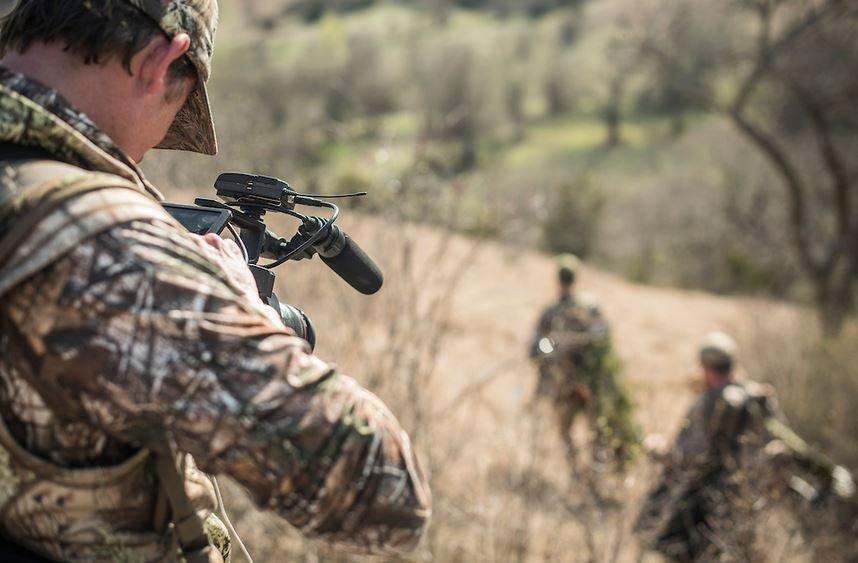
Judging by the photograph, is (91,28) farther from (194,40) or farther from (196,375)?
(196,375)

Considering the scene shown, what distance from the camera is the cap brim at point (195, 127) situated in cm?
143

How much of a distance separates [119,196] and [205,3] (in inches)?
15.0

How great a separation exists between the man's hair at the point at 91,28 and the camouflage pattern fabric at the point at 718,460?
139 inches

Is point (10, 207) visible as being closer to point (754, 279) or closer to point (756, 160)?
point (754, 279)


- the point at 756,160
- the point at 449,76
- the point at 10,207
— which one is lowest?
the point at 10,207

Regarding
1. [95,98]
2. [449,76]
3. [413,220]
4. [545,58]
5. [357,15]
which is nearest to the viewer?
[95,98]

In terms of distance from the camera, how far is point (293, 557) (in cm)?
421

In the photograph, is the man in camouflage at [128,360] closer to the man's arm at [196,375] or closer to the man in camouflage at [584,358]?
the man's arm at [196,375]

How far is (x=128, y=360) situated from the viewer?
1030 mm

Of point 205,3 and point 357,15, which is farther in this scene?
point 357,15

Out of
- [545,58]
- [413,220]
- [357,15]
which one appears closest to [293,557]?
[413,220]

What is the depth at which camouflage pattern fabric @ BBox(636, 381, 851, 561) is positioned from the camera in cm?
434

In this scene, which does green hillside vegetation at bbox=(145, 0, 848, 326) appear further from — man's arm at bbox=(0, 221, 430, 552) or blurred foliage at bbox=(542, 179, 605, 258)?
man's arm at bbox=(0, 221, 430, 552)

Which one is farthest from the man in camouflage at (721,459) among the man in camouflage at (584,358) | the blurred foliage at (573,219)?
the blurred foliage at (573,219)
